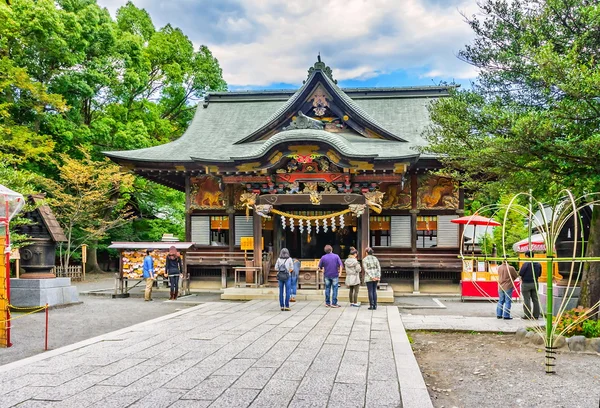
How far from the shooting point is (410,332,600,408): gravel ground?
5102 millimetres

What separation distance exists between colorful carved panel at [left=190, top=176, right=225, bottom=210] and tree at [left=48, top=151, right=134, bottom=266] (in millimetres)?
6733

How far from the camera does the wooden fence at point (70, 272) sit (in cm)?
2316

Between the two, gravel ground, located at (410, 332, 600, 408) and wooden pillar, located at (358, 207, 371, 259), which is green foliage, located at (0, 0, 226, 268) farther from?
gravel ground, located at (410, 332, 600, 408)

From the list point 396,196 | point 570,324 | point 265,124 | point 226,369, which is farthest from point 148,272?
point 570,324

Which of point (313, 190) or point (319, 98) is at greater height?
point (319, 98)

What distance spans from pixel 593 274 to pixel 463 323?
9.26 ft

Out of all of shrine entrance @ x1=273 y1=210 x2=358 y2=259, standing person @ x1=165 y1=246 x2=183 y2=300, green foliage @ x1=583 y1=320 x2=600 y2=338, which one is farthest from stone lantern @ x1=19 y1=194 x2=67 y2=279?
green foliage @ x1=583 y1=320 x2=600 y2=338

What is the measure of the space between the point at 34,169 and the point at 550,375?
78.7 feet

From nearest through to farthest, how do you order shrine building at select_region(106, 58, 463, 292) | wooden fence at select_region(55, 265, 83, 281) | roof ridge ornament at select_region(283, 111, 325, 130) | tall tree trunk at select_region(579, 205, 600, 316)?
tall tree trunk at select_region(579, 205, 600, 316) < shrine building at select_region(106, 58, 463, 292) < roof ridge ornament at select_region(283, 111, 325, 130) < wooden fence at select_region(55, 265, 83, 281)

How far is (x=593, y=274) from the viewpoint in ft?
27.7

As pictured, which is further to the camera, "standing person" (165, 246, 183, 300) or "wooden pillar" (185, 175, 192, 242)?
"wooden pillar" (185, 175, 192, 242)

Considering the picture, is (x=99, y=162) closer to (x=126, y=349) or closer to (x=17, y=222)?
(x=17, y=222)

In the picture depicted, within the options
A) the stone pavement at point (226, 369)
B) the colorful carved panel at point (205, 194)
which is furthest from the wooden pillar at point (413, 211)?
the stone pavement at point (226, 369)

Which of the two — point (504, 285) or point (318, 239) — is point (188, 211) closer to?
point (318, 239)
